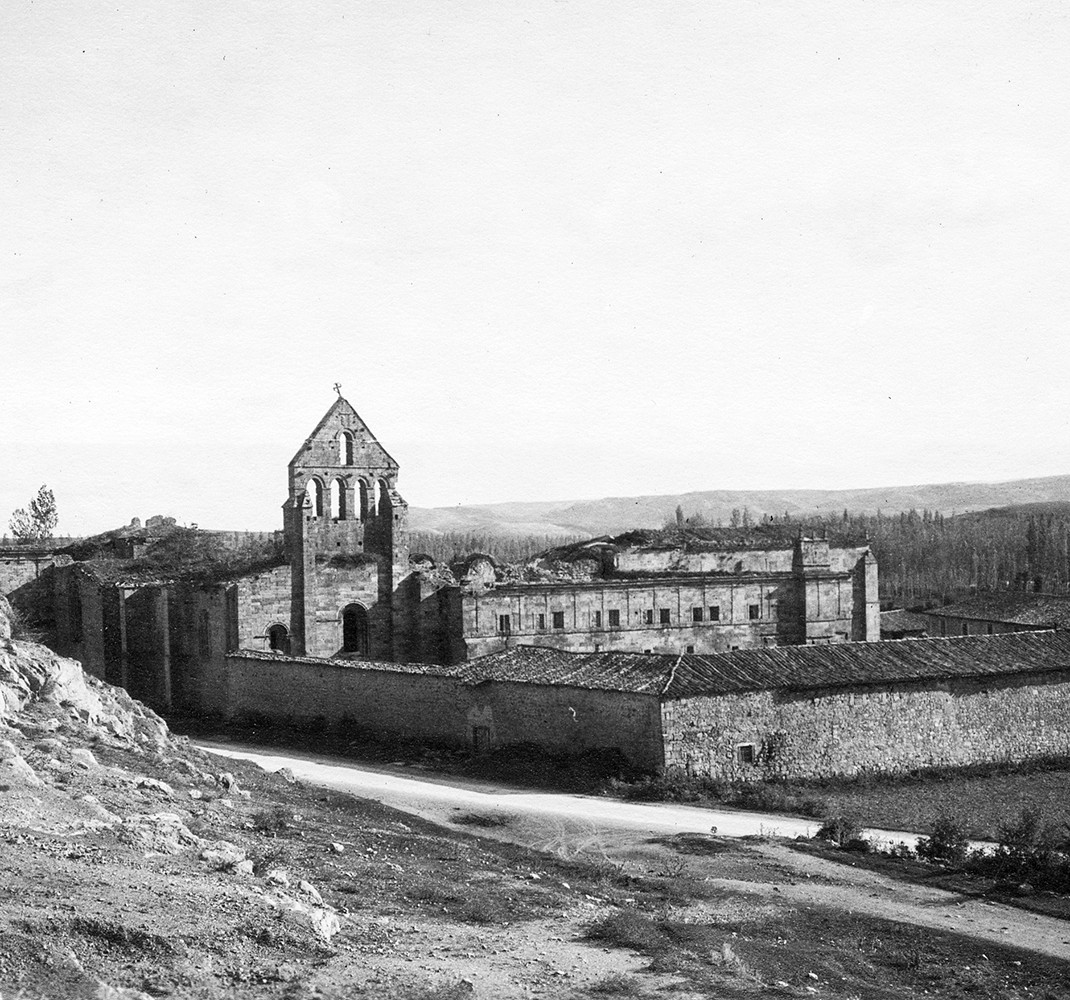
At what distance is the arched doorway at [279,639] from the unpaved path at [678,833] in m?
9.07

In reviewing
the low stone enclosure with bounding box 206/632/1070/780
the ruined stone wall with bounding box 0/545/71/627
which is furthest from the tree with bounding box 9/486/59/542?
the low stone enclosure with bounding box 206/632/1070/780

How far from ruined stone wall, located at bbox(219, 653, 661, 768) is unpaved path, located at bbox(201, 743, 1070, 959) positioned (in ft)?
7.74

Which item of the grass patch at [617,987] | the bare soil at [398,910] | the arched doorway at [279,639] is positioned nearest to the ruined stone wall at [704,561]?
the arched doorway at [279,639]

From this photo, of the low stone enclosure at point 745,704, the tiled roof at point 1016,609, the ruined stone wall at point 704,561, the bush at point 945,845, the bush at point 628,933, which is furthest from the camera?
the tiled roof at point 1016,609

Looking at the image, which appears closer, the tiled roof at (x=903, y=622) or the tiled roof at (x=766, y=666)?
the tiled roof at (x=766, y=666)

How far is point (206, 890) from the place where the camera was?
1424cm

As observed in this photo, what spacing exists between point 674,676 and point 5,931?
19271mm

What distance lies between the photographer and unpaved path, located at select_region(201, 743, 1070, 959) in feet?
60.6

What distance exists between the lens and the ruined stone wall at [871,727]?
28.6m

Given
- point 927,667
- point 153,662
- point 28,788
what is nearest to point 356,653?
point 153,662

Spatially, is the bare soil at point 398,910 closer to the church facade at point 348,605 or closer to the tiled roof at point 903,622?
the church facade at point 348,605

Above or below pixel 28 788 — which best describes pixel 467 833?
below

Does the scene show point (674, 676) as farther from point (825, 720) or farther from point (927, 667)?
point (927, 667)

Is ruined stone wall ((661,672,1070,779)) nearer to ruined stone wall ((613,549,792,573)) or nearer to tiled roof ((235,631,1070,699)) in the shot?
tiled roof ((235,631,1070,699))
